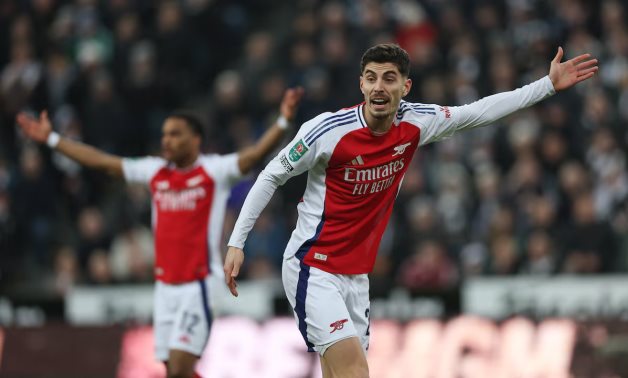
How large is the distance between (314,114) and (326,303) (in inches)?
323

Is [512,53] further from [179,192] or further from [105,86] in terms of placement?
[179,192]

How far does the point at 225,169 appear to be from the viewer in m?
10.1

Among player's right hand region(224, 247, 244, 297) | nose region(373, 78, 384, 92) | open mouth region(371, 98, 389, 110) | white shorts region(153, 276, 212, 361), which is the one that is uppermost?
nose region(373, 78, 384, 92)

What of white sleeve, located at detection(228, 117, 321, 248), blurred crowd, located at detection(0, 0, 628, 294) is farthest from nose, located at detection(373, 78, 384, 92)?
blurred crowd, located at detection(0, 0, 628, 294)

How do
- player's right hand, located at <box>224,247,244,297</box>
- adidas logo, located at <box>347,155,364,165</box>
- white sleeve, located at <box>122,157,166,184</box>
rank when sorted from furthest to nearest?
white sleeve, located at <box>122,157,166,184</box>, adidas logo, located at <box>347,155,364,165</box>, player's right hand, located at <box>224,247,244,297</box>

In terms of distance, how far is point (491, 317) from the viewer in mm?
12406

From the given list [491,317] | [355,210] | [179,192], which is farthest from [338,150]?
[491,317]

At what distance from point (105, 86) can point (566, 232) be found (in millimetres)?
6408

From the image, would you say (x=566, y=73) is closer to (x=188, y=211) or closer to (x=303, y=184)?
(x=188, y=211)

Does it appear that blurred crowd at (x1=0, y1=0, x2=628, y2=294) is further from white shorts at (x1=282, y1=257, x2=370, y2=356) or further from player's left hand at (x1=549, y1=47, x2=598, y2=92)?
player's left hand at (x1=549, y1=47, x2=598, y2=92)

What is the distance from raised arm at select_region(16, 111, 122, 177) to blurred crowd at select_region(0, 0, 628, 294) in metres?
4.25

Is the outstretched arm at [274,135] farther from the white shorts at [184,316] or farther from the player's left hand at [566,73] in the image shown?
the player's left hand at [566,73]

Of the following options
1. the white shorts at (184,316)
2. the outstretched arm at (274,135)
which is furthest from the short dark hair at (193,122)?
the white shorts at (184,316)

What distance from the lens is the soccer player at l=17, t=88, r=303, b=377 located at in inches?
384
